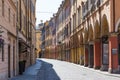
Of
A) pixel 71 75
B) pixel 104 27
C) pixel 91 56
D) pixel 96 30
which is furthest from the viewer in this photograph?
pixel 91 56

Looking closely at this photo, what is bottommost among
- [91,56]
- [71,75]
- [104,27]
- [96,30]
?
[71,75]

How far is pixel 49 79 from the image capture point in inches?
987

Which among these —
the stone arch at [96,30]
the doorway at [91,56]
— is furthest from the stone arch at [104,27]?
the doorway at [91,56]

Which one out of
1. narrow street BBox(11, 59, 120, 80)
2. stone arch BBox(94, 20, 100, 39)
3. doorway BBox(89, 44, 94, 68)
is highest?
stone arch BBox(94, 20, 100, 39)

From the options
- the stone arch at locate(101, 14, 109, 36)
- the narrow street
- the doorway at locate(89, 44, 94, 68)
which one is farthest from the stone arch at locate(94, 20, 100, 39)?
the doorway at locate(89, 44, 94, 68)

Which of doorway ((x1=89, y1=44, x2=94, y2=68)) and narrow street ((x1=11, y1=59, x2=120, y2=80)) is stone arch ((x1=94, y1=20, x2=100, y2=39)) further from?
doorway ((x1=89, y1=44, x2=94, y2=68))

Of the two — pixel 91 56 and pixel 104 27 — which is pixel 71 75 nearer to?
pixel 104 27

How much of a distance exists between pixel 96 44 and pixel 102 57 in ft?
11.4

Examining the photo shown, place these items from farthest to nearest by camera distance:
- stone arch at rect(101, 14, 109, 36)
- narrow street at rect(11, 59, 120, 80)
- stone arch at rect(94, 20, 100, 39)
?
1. stone arch at rect(94, 20, 100, 39)
2. stone arch at rect(101, 14, 109, 36)
3. narrow street at rect(11, 59, 120, 80)

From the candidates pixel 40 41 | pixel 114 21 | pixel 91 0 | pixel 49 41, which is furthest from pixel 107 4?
pixel 40 41

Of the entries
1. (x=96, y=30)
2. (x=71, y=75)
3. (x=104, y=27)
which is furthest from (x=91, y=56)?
(x=71, y=75)

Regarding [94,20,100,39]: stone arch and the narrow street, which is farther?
[94,20,100,39]: stone arch

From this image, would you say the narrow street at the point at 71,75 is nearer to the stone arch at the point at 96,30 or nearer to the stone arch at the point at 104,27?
the stone arch at the point at 96,30

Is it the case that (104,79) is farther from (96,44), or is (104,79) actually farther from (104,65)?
(96,44)
